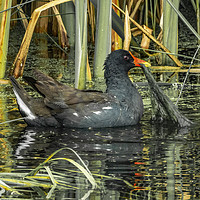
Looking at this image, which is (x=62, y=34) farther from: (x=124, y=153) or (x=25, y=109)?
(x=124, y=153)

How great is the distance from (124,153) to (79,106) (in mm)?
1160

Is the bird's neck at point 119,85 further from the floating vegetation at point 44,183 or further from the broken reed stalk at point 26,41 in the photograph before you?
the floating vegetation at point 44,183

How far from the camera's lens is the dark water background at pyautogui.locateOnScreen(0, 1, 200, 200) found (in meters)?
3.47

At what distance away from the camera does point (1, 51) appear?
6723 millimetres

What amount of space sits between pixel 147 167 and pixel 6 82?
3.49m

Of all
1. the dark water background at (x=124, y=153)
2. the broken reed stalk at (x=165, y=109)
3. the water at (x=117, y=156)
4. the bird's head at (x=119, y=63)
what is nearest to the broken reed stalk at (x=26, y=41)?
the dark water background at (x=124, y=153)

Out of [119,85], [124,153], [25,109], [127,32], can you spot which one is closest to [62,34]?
[127,32]

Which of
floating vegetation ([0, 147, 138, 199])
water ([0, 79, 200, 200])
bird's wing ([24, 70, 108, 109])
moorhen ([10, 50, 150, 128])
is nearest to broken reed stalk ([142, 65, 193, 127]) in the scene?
water ([0, 79, 200, 200])

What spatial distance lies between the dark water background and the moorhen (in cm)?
10

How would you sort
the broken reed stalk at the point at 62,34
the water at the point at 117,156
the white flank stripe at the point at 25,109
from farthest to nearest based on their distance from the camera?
1. the broken reed stalk at the point at 62,34
2. the white flank stripe at the point at 25,109
3. the water at the point at 117,156

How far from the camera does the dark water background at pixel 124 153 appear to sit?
347cm

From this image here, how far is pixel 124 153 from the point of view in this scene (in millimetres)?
4516

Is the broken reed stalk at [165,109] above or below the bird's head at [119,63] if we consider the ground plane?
below

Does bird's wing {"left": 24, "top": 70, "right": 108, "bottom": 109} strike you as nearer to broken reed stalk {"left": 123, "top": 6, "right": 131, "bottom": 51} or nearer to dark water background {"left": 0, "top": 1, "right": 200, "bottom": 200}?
dark water background {"left": 0, "top": 1, "right": 200, "bottom": 200}
